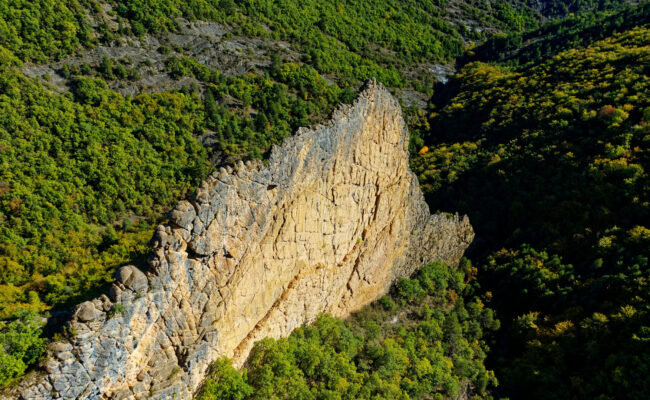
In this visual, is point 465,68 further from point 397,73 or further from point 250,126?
point 250,126

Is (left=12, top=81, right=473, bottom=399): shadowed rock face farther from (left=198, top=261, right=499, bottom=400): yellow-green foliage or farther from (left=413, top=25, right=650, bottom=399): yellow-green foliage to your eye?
(left=413, top=25, right=650, bottom=399): yellow-green foliage

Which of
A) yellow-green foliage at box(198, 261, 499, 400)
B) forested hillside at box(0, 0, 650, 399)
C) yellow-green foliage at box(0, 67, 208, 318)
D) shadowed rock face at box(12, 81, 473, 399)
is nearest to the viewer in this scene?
shadowed rock face at box(12, 81, 473, 399)

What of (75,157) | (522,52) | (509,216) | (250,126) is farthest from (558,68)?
(75,157)

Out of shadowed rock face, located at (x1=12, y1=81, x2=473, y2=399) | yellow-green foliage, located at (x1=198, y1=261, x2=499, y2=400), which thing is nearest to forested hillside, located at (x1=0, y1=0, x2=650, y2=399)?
yellow-green foliage, located at (x1=198, y1=261, x2=499, y2=400)

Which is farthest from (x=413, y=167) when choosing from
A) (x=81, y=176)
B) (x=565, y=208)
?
(x=81, y=176)

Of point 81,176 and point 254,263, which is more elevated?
point 254,263

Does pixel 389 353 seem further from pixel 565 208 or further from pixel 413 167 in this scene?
pixel 413 167
